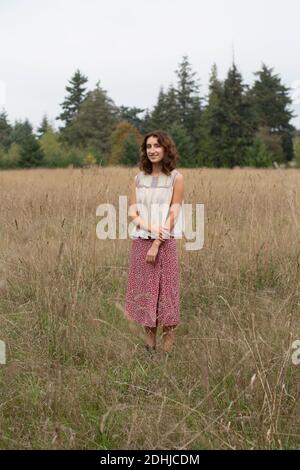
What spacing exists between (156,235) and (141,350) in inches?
21.9

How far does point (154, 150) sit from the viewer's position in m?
2.37

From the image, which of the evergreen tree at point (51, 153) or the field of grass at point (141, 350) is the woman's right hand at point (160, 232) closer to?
the field of grass at point (141, 350)

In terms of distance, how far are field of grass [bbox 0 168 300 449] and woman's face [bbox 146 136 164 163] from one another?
58 cm

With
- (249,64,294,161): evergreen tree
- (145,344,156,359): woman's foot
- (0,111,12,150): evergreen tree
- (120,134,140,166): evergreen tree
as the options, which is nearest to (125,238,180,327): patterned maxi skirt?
(145,344,156,359): woman's foot

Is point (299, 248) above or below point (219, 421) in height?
above

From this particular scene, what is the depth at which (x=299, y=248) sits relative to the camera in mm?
3441

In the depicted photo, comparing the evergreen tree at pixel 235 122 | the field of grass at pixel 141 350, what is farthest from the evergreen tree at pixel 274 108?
the field of grass at pixel 141 350

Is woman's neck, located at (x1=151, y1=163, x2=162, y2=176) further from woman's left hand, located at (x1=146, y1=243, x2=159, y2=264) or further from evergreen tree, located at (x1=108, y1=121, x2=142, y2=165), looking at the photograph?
evergreen tree, located at (x1=108, y1=121, x2=142, y2=165)

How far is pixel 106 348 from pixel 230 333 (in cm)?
60

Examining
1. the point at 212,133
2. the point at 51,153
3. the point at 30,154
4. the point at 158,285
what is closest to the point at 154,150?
the point at 158,285

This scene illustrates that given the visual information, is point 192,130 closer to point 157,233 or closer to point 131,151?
point 131,151

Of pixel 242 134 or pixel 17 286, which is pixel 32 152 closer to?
pixel 242 134

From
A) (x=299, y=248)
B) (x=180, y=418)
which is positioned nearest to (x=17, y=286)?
(x=180, y=418)

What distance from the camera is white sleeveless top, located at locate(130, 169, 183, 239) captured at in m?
2.40
